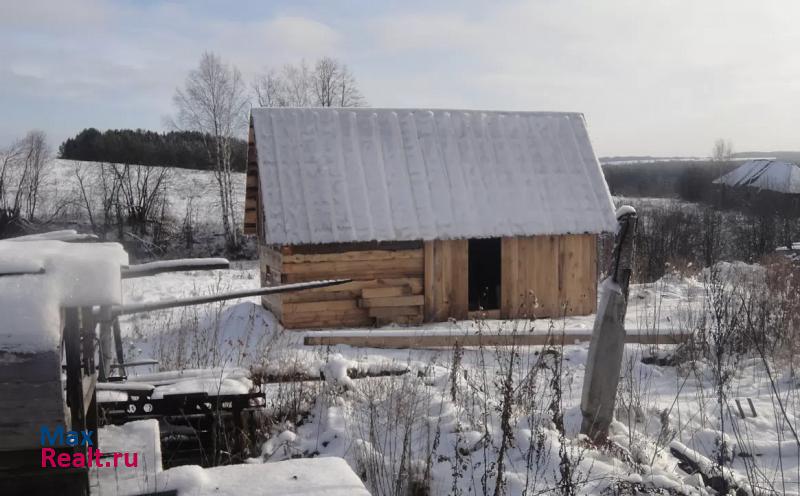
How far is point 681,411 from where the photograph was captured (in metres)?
6.01

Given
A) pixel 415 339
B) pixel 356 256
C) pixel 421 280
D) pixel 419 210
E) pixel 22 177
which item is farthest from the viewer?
pixel 22 177

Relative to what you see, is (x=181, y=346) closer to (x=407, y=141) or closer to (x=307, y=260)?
(x=307, y=260)

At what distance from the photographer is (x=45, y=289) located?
220 cm

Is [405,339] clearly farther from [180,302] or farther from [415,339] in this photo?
[180,302]

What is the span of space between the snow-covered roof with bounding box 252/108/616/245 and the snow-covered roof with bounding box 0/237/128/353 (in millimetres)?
8562

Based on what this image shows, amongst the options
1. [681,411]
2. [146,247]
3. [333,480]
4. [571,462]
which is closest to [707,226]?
[146,247]

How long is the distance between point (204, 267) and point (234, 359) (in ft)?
17.1

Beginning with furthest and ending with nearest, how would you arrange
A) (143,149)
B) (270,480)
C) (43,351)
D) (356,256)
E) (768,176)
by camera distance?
(768,176), (143,149), (356,256), (270,480), (43,351)

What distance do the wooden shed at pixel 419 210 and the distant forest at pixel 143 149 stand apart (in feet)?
88.3

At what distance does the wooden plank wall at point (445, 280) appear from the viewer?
11953 mm

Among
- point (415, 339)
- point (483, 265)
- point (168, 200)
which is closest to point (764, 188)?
point (168, 200)

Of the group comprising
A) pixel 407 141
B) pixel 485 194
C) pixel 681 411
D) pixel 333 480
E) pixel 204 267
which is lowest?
pixel 681 411

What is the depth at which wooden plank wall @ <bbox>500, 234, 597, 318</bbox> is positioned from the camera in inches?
487

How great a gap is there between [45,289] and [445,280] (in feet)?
33.1
